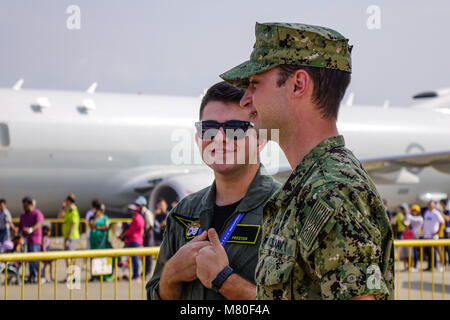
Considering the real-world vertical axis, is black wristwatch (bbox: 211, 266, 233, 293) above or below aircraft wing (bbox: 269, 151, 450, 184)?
above

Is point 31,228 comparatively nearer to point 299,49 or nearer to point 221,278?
point 221,278

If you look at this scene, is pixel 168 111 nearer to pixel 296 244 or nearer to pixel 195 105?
pixel 195 105

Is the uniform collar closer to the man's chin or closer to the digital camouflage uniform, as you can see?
the digital camouflage uniform

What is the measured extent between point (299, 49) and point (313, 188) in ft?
1.08

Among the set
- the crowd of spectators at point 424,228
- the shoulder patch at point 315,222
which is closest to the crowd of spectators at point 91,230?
the crowd of spectators at point 424,228

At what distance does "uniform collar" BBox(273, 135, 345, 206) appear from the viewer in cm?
138

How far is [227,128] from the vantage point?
2.13 meters

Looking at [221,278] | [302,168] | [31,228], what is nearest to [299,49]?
[302,168]

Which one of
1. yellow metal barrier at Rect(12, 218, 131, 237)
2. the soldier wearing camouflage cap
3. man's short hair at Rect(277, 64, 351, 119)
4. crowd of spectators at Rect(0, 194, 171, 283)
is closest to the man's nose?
the soldier wearing camouflage cap

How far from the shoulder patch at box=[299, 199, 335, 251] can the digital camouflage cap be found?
34 cm

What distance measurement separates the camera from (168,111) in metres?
13.2

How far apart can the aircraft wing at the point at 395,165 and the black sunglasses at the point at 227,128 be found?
29.9 feet
